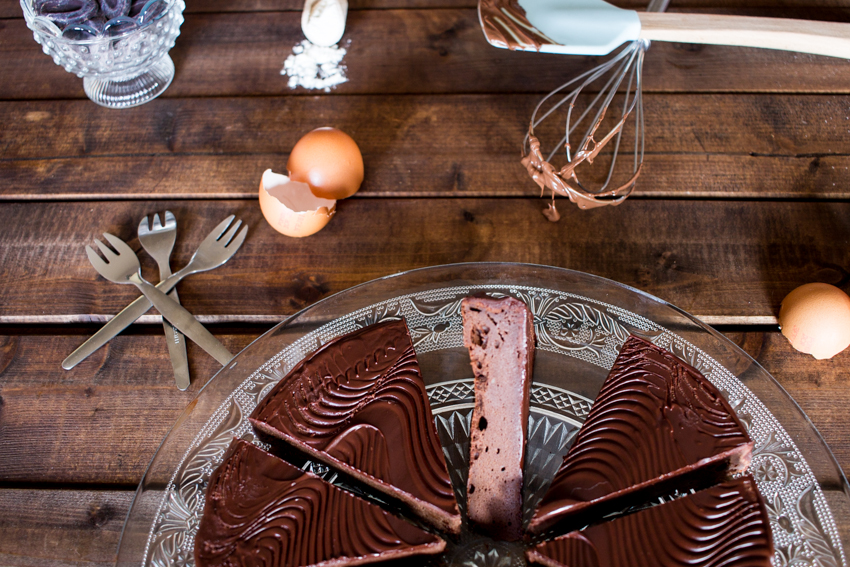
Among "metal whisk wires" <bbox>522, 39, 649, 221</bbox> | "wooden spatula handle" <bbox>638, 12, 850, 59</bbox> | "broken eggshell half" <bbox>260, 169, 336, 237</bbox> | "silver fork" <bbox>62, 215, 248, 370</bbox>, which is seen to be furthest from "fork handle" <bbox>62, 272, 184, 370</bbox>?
"wooden spatula handle" <bbox>638, 12, 850, 59</bbox>

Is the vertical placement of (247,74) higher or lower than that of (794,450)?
higher

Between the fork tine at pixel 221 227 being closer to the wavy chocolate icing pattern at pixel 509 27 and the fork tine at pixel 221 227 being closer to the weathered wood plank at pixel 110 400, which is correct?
the weathered wood plank at pixel 110 400

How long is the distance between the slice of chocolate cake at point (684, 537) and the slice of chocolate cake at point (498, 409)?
0.32ft

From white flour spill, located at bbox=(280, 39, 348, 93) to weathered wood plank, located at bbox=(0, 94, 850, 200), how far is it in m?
0.06

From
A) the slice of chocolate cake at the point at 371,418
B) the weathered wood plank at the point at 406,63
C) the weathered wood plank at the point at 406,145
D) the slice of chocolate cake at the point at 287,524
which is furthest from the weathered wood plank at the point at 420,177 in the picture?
the slice of chocolate cake at the point at 287,524

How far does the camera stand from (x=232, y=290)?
1.25 meters

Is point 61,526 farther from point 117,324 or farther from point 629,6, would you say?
point 629,6

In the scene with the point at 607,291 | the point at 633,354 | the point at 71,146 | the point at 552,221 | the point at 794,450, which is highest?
the point at 71,146

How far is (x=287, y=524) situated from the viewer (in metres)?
0.94

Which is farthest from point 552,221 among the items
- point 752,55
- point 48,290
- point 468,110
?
point 48,290

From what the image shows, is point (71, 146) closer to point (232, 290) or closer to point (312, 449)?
point (232, 290)

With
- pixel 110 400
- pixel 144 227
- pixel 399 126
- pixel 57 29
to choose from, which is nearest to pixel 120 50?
pixel 57 29

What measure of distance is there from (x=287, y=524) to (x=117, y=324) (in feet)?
1.86

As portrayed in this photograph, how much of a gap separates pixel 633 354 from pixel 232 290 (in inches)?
31.8
